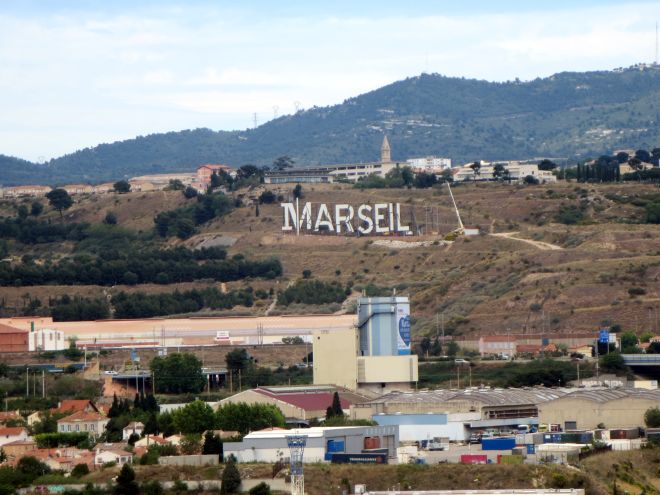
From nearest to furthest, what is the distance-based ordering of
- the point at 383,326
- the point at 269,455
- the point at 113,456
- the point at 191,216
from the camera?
the point at 269,455, the point at 113,456, the point at 383,326, the point at 191,216

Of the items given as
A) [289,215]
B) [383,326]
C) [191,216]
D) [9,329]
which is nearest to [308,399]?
[383,326]

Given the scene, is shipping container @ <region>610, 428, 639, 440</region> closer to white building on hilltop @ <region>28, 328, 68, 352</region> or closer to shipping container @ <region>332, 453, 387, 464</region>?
shipping container @ <region>332, 453, 387, 464</region>

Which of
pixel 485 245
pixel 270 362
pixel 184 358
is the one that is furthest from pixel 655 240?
pixel 184 358

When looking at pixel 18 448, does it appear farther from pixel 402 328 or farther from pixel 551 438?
pixel 402 328

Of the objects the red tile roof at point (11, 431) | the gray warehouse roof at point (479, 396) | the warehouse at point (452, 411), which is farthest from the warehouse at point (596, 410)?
the red tile roof at point (11, 431)

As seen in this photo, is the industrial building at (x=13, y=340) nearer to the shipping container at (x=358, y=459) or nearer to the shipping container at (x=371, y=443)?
the shipping container at (x=371, y=443)

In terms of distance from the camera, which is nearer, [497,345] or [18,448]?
[18,448]

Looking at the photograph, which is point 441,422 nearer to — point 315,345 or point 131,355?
point 315,345
